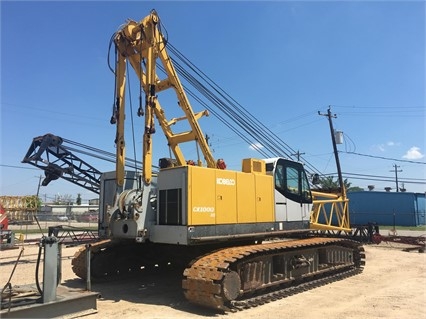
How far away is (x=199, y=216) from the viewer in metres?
8.57

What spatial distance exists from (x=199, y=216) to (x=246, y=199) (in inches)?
64.9

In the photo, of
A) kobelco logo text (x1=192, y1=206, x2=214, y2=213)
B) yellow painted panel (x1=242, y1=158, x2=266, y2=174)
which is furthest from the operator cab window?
kobelco logo text (x1=192, y1=206, x2=214, y2=213)

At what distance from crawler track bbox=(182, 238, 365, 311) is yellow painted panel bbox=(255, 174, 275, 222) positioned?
2.45ft

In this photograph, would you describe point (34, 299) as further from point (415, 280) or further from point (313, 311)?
point (415, 280)

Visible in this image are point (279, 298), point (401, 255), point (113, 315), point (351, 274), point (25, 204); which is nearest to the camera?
point (113, 315)

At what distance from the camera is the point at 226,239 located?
9.02 metres

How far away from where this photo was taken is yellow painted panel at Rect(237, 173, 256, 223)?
9555 mm

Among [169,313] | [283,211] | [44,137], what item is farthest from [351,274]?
[44,137]

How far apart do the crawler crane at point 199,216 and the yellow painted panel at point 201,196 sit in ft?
0.07

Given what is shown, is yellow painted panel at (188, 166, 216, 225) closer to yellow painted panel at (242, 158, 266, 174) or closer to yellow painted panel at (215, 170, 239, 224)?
yellow painted panel at (215, 170, 239, 224)

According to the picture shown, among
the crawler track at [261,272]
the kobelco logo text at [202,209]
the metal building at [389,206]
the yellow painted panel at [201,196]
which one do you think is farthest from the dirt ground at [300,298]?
the metal building at [389,206]

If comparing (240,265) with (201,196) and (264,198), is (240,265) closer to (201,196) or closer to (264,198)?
(201,196)

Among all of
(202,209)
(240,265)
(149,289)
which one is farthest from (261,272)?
(149,289)

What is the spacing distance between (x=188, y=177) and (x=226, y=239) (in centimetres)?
174
